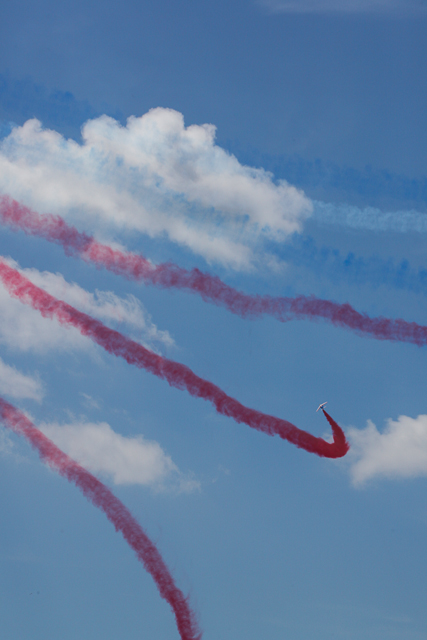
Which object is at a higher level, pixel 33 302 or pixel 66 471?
pixel 33 302

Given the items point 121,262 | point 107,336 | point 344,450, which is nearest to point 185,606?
point 344,450

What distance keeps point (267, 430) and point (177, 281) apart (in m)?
8.70

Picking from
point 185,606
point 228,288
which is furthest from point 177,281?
point 185,606

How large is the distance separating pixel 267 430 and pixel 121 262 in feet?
36.8

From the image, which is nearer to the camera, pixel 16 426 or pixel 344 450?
pixel 344 450

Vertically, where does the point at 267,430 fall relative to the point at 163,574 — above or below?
above

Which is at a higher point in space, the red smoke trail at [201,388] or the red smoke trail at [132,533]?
the red smoke trail at [201,388]

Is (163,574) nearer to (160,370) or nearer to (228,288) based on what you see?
(160,370)

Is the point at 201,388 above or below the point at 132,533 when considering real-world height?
above

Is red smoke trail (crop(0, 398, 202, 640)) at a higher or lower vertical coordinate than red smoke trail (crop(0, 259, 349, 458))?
lower

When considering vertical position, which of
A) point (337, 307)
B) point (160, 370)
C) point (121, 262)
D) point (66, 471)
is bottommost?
point (66, 471)

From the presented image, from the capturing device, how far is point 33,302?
22.7 m

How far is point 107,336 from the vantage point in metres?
22.3

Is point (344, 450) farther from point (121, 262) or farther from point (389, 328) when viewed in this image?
point (121, 262)
